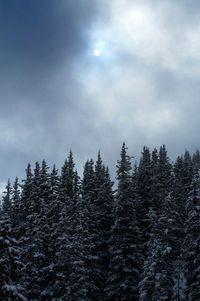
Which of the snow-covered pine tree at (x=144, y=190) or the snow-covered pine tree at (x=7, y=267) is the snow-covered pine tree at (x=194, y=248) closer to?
the snow-covered pine tree at (x=7, y=267)

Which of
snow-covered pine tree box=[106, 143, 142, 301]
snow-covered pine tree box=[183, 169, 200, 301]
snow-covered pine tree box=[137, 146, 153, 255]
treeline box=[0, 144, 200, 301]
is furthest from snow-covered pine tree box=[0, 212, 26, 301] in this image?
snow-covered pine tree box=[137, 146, 153, 255]

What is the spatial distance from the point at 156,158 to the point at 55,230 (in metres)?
40.1

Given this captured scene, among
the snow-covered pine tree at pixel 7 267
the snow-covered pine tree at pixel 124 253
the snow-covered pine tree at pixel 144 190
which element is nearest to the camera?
the snow-covered pine tree at pixel 7 267

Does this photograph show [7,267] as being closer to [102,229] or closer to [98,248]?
[98,248]

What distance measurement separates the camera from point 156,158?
69125mm

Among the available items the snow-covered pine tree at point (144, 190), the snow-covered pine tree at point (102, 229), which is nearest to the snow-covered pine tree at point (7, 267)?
the snow-covered pine tree at point (102, 229)

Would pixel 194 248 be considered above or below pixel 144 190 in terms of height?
below

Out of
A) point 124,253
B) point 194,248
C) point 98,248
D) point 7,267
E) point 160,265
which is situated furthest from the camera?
point 98,248

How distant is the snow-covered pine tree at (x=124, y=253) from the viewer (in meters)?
34.3

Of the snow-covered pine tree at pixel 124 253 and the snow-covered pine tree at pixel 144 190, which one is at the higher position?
the snow-covered pine tree at pixel 144 190

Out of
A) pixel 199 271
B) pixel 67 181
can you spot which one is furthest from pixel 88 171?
pixel 199 271

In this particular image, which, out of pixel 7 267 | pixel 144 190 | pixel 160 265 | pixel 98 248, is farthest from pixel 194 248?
pixel 144 190

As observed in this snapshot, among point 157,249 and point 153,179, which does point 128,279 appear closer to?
point 157,249

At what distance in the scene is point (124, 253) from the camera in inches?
1422
